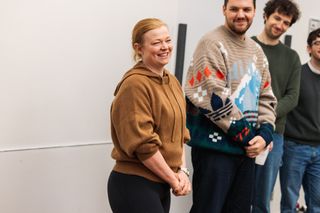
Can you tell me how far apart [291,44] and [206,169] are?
1780 millimetres

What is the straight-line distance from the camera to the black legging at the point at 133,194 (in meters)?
1.53

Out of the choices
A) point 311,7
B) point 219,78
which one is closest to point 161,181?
point 219,78

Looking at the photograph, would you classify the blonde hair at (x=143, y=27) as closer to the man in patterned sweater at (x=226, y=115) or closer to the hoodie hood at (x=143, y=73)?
the hoodie hood at (x=143, y=73)

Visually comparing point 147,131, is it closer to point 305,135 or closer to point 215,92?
point 215,92

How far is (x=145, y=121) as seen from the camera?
1.50m

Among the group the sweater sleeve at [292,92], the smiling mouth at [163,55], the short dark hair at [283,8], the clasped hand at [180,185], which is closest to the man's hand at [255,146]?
the clasped hand at [180,185]

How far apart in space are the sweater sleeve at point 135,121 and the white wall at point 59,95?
575mm

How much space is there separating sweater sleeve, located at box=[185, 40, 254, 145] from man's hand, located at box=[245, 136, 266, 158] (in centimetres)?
3

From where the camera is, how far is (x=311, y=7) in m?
3.37

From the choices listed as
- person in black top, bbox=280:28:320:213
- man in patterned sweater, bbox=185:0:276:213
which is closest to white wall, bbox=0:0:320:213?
man in patterned sweater, bbox=185:0:276:213

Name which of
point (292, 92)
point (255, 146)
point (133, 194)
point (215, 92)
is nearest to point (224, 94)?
point (215, 92)

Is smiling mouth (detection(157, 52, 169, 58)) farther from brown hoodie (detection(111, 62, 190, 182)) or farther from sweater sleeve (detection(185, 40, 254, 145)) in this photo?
sweater sleeve (detection(185, 40, 254, 145))

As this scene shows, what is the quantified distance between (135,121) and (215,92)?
49 cm

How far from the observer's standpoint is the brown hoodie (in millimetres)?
1502
